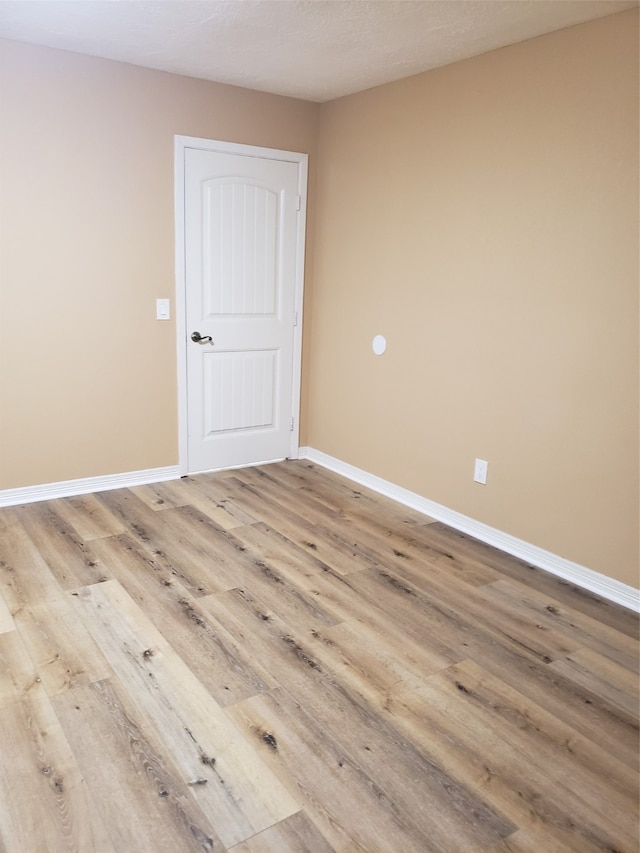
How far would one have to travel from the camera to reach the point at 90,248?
3.68 metres

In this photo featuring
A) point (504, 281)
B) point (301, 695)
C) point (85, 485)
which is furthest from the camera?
point (85, 485)

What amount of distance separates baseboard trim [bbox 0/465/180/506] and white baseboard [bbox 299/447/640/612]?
1.16 meters

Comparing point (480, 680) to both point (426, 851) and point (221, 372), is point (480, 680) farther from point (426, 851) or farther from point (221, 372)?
point (221, 372)

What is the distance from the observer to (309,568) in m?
3.10

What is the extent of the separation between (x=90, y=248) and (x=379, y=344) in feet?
5.82

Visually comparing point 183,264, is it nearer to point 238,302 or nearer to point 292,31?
point 238,302

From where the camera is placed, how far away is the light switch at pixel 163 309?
13.0ft

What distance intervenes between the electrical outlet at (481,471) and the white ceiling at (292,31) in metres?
2.00

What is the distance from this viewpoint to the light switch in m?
3.97

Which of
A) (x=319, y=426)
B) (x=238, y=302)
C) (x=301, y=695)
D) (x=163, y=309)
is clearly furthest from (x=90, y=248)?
(x=301, y=695)

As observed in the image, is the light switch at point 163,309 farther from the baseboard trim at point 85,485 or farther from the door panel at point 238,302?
the baseboard trim at point 85,485

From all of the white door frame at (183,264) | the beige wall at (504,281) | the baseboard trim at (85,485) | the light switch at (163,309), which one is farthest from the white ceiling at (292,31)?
the baseboard trim at (85,485)

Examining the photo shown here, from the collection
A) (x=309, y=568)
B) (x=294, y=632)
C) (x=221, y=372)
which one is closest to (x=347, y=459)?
(x=221, y=372)

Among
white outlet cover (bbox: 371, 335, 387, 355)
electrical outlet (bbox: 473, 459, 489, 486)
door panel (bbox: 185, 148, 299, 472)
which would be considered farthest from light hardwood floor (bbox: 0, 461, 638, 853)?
white outlet cover (bbox: 371, 335, 387, 355)
